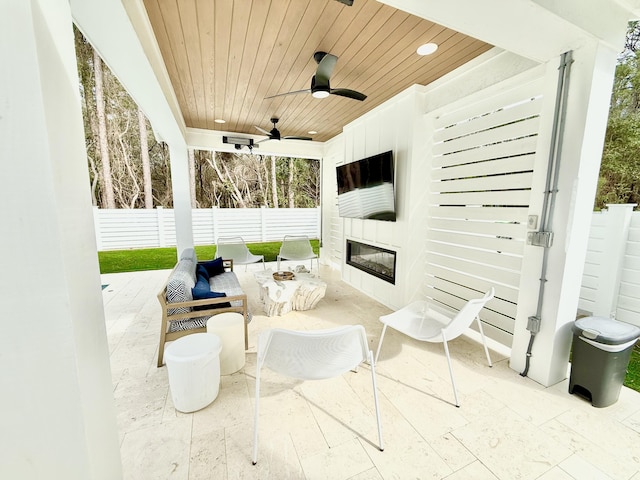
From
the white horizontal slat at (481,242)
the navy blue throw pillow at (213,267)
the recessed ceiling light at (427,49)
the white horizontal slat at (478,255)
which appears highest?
the recessed ceiling light at (427,49)

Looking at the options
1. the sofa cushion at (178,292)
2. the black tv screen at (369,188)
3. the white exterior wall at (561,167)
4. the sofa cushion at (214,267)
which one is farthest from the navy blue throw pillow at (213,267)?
the white exterior wall at (561,167)

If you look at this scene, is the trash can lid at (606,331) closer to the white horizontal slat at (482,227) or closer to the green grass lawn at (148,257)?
the white horizontal slat at (482,227)

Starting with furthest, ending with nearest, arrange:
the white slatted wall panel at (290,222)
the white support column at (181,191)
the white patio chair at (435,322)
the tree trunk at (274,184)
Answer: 1. the tree trunk at (274,184)
2. the white slatted wall panel at (290,222)
3. the white support column at (181,191)
4. the white patio chair at (435,322)

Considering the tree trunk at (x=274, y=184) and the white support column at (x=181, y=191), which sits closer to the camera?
the white support column at (x=181, y=191)

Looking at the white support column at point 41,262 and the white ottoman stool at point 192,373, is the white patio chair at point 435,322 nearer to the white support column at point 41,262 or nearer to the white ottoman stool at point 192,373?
Result: the white ottoman stool at point 192,373

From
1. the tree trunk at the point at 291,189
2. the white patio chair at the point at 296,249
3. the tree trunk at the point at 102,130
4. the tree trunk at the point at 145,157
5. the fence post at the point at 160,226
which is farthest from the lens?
the tree trunk at the point at 291,189

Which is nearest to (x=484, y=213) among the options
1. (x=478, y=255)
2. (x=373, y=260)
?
(x=478, y=255)

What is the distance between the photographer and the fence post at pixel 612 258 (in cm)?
261

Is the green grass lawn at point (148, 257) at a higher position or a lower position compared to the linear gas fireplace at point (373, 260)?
lower

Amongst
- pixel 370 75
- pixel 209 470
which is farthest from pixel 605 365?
pixel 370 75

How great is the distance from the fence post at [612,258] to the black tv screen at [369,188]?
2196 millimetres

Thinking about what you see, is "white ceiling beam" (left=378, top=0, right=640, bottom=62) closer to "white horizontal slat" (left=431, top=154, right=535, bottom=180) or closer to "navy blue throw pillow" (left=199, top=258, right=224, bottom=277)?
"white horizontal slat" (left=431, top=154, right=535, bottom=180)

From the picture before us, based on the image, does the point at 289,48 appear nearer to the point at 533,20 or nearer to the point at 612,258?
Answer: the point at 533,20

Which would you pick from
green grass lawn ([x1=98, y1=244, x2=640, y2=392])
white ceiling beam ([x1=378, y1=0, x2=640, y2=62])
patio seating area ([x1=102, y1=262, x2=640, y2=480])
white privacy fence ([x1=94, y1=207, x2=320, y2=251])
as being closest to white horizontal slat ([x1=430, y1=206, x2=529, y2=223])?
white ceiling beam ([x1=378, y1=0, x2=640, y2=62])
